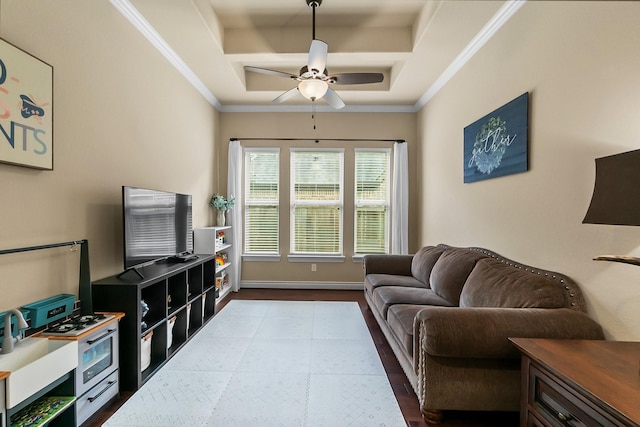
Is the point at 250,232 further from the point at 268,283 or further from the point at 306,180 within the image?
the point at 306,180

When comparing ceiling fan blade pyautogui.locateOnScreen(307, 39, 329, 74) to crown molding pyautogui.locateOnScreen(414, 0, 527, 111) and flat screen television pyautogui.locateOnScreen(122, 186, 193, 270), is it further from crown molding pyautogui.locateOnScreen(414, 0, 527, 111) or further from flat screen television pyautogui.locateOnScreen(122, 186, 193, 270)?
flat screen television pyautogui.locateOnScreen(122, 186, 193, 270)

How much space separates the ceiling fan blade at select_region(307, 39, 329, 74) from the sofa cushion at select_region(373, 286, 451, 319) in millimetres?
2169

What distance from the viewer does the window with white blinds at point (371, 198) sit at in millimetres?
4914

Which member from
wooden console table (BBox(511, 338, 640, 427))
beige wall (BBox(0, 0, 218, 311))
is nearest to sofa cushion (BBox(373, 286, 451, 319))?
wooden console table (BBox(511, 338, 640, 427))

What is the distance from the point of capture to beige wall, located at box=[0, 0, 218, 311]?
1681 millimetres

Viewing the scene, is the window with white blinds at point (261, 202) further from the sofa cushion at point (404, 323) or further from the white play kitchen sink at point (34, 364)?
the white play kitchen sink at point (34, 364)

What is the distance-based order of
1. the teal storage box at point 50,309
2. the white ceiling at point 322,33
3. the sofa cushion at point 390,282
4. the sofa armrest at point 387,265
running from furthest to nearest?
the sofa armrest at point 387,265 → the sofa cushion at point 390,282 → the white ceiling at point 322,33 → the teal storage box at point 50,309

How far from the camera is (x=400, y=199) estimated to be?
15.6ft

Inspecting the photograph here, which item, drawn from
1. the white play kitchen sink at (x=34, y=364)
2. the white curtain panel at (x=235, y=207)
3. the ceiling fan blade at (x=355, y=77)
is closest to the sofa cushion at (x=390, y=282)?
the ceiling fan blade at (x=355, y=77)

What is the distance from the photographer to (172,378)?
229cm

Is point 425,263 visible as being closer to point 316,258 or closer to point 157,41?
point 316,258

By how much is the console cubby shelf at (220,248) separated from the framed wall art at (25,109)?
207cm

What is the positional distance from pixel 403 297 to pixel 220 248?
265cm

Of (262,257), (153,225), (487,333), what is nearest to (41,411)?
(153,225)
